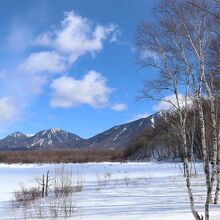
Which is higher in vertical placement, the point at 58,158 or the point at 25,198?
the point at 58,158

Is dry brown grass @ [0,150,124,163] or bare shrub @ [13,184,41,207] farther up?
dry brown grass @ [0,150,124,163]

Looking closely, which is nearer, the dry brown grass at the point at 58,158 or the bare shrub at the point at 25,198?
the bare shrub at the point at 25,198

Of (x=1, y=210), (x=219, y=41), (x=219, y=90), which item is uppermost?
(x=219, y=41)

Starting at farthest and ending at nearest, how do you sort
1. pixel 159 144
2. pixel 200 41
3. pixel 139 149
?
pixel 139 149
pixel 159 144
pixel 200 41

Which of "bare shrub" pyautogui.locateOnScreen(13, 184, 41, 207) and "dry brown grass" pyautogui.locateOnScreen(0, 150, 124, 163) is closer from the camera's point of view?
"bare shrub" pyautogui.locateOnScreen(13, 184, 41, 207)

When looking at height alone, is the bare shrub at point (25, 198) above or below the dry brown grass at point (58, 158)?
below

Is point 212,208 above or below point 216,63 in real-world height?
below

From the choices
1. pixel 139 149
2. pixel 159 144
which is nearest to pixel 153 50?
pixel 159 144

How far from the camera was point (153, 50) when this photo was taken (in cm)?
1090

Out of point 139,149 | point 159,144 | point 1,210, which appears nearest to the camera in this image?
point 1,210

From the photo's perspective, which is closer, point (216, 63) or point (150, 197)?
point (216, 63)

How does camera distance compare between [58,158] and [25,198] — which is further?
[58,158]

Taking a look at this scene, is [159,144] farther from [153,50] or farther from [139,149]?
[153,50]

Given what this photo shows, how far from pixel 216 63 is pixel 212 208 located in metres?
4.16
